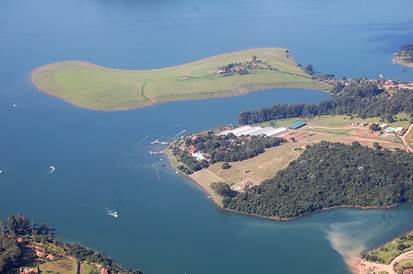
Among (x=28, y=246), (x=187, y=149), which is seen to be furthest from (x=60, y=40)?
(x=28, y=246)

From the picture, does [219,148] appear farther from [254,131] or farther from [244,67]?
[244,67]

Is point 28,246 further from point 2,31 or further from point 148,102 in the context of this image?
point 2,31

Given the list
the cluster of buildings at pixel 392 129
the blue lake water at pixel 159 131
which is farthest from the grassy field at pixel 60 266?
the cluster of buildings at pixel 392 129

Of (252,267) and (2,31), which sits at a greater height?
(2,31)

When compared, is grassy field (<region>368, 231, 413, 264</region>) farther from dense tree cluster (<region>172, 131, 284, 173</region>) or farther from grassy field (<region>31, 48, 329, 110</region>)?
grassy field (<region>31, 48, 329, 110</region>)

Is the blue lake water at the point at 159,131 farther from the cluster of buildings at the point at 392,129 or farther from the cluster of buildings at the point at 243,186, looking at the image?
the cluster of buildings at the point at 392,129

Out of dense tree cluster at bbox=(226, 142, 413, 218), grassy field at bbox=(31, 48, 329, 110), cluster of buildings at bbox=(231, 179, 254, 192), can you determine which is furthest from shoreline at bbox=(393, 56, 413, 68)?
cluster of buildings at bbox=(231, 179, 254, 192)

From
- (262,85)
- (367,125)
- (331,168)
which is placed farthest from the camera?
(262,85)

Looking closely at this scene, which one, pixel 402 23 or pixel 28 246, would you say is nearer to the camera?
pixel 28 246
